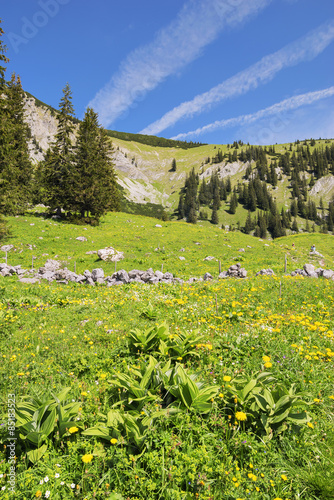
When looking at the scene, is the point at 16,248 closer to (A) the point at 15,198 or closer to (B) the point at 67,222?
(A) the point at 15,198

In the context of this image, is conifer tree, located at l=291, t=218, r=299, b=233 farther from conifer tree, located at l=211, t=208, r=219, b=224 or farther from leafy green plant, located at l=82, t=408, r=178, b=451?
leafy green plant, located at l=82, t=408, r=178, b=451

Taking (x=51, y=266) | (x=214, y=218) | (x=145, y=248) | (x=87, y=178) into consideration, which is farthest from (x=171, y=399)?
(x=214, y=218)

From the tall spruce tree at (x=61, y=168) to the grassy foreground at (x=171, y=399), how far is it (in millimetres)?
28877

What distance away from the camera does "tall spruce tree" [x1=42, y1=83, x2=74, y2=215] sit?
35.4 meters

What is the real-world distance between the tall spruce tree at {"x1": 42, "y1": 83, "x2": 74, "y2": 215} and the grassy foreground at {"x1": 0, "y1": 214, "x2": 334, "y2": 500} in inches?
1137

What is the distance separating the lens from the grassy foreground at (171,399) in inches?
116

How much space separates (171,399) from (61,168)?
3946 cm

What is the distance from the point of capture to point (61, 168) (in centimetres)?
3622

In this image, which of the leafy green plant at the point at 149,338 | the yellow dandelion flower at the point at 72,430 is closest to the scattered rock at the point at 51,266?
the leafy green plant at the point at 149,338

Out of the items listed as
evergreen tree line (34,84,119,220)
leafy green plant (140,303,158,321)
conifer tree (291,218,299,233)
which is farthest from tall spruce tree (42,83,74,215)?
conifer tree (291,218,299,233)

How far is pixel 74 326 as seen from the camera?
8281 millimetres

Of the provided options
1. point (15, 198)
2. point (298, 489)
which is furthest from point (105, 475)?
point (15, 198)

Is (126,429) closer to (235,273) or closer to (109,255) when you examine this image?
(235,273)

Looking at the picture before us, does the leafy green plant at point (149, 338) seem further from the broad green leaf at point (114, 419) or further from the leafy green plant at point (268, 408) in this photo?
the leafy green plant at point (268, 408)
